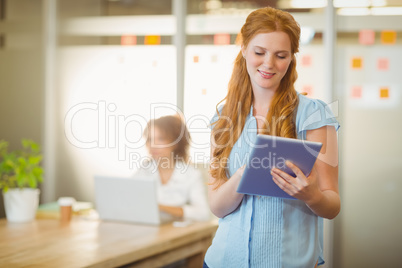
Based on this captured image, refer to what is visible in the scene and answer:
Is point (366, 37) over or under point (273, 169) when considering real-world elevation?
over

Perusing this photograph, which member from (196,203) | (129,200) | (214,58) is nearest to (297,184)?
(129,200)

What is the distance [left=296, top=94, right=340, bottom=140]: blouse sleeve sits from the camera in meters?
1.52

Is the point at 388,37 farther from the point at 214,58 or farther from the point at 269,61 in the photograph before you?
the point at 269,61

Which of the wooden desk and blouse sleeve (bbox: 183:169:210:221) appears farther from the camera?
blouse sleeve (bbox: 183:169:210:221)

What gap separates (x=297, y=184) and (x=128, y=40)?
340 cm

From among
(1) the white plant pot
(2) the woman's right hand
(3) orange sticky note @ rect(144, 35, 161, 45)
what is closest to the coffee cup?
(1) the white plant pot

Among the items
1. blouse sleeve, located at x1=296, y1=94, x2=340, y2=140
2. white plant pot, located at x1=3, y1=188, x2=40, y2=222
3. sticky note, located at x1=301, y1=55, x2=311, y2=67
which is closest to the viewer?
blouse sleeve, located at x1=296, y1=94, x2=340, y2=140

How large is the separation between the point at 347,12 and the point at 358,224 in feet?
5.09

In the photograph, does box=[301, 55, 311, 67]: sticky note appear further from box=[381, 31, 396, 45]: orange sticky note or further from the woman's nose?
the woman's nose

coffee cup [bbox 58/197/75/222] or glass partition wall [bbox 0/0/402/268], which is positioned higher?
glass partition wall [bbox 0/0/402/268]

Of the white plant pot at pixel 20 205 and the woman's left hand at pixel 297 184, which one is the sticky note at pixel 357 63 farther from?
the woman's left hand at pixel 297 184

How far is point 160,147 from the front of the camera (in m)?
3.34

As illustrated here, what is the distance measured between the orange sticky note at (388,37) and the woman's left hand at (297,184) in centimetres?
266

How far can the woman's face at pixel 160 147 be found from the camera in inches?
131
